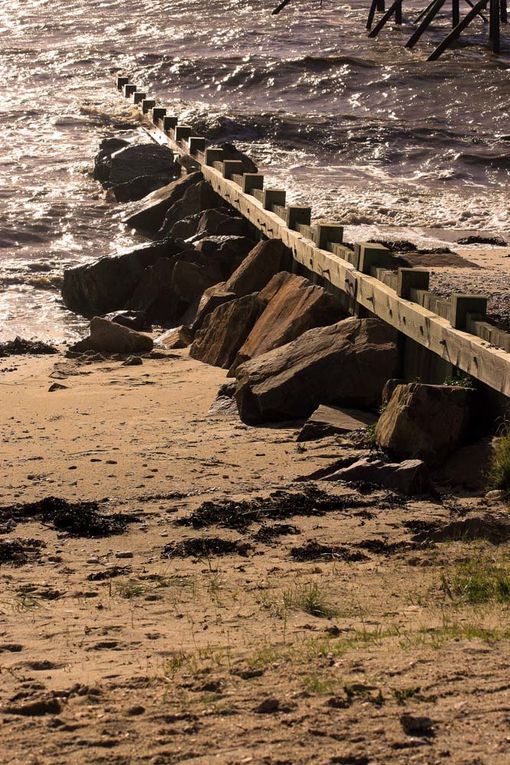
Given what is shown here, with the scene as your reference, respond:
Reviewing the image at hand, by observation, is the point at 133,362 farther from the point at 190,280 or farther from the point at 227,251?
the point at 227,251

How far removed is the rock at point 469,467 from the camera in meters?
7.22

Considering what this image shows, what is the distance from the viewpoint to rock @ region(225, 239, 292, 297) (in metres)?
12.1

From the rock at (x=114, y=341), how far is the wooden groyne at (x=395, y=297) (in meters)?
1.63

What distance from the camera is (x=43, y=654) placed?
486 centimetres

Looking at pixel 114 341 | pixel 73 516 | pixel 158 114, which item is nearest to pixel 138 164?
pixel 158 114

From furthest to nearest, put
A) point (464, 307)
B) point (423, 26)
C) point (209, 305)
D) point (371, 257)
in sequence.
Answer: point (423, 26), point (209, 305), point (371, 257), point (464, 307)

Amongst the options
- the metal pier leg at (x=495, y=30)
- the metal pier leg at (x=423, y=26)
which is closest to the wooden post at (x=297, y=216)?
the metal pier leg at (x=423, y=26)

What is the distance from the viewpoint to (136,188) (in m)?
20.5

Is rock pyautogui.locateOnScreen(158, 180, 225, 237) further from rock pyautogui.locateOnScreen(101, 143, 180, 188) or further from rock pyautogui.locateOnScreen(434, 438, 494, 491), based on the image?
rock pyautogui.locateOnScreen(434, 438, 494, 491)

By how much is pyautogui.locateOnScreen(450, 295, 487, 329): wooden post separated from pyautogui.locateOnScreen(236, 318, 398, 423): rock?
2.90 feet

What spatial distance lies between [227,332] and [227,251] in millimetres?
2877

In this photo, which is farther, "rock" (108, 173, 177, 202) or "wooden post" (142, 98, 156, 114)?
"wooden post" (142, 98, 156, 114)

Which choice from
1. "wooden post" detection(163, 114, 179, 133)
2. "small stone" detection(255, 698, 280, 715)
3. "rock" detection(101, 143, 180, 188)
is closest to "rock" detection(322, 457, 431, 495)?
"small stone" detection(255, 698, 280, 715)

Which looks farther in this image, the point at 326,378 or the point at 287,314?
the point at 287,314
